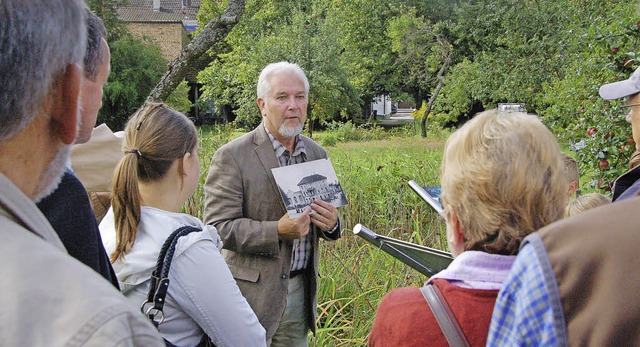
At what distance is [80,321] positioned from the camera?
0.70 metres

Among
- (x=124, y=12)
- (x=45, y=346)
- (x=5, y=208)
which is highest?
(x=124, y=12)

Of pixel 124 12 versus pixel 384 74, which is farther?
pixel 124 12

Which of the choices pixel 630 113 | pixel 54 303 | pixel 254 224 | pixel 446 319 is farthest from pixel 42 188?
pixel 630 113

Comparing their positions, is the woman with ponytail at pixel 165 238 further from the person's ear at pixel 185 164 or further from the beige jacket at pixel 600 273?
the beige jacket at pixel 600 273

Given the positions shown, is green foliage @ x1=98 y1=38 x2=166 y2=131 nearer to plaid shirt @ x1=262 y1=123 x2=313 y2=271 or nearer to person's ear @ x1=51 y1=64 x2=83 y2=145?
plaid shirt @ x1=262 y1=123 x2=313 y2=271

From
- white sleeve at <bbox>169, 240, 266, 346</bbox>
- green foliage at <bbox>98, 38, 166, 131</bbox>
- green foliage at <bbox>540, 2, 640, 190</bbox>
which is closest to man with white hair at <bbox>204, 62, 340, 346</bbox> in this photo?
white sleeve at <bbox>169, 240, 266, 346</bbox>

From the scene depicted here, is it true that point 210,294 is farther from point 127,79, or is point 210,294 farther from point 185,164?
point 127,79

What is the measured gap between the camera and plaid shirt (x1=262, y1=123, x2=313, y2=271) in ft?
10.5

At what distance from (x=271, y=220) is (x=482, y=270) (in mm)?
1847

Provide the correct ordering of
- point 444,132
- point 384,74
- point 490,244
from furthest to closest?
1. point 384,74
2. point 444,132
3. point 490,244

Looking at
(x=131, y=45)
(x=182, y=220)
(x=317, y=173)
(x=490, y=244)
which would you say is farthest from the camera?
(x=131, y=45)

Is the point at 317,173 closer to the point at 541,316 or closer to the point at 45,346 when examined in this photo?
the point at 541,316

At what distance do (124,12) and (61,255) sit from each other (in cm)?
4866

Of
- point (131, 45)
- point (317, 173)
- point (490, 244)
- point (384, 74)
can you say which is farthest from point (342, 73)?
point (490, 244)
